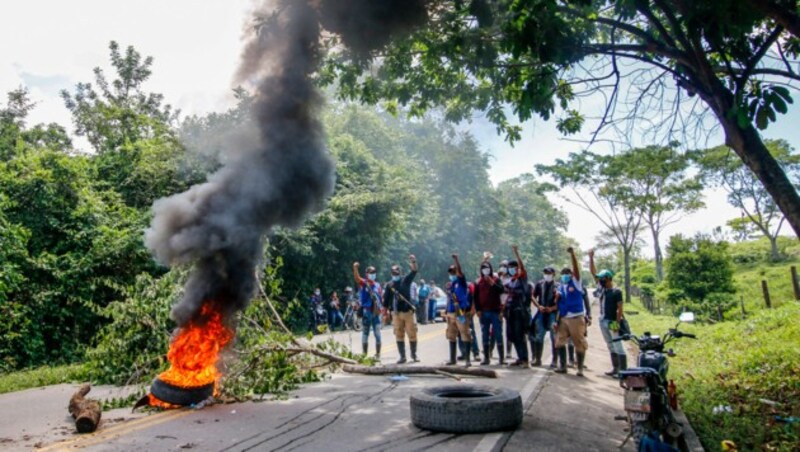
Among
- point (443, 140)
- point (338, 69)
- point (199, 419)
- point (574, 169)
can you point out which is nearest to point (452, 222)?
point (443, 140)

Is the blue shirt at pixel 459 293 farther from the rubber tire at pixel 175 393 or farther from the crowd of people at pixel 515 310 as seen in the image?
the rubber tire at pixel 175 393

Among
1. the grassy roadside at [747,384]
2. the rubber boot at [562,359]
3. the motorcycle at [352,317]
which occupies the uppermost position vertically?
the motorcycle at [352,317]

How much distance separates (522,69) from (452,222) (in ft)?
109

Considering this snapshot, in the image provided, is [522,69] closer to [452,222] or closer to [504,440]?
[504,440]

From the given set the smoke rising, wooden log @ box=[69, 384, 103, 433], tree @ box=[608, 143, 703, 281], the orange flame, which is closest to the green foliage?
tree @ box=[608, 143, 703, 281]

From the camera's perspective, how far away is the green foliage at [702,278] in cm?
2133

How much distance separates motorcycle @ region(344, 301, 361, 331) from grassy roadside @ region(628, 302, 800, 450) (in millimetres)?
11519

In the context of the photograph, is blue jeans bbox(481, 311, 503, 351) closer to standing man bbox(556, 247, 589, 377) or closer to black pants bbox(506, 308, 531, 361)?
black pants bbox(506, 308, 531, 361)

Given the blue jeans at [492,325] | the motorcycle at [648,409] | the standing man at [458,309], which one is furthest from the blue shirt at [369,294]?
the motorcycle at [648,409]

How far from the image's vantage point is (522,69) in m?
9.66

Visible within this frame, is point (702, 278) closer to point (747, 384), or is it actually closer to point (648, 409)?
point (747, 384)

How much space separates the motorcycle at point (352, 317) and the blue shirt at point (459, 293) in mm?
10918

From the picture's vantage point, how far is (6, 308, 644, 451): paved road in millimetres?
5055

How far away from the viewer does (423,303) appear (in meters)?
23.3
